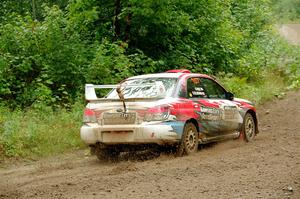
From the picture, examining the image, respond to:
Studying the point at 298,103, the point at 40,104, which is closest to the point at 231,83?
the point at 298,103

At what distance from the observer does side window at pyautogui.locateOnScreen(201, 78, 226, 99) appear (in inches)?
429

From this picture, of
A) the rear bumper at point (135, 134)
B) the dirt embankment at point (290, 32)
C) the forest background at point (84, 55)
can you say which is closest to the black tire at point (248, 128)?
the rear bumper at point (135, 134)

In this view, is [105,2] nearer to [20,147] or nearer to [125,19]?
[125,19]

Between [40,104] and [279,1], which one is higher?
[279,1]

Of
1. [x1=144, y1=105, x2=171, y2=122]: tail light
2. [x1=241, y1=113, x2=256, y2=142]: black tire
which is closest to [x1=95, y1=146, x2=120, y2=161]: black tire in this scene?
[x1=144, y1=105, x2=171, y2=122]: tail light

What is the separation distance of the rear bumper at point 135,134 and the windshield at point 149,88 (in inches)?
29.4

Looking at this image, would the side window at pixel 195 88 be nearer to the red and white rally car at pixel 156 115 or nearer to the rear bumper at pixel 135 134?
the red and white rally car at pixel 156 115

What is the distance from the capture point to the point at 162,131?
9141 millimetres

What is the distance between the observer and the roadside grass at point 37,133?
10797 millimetres

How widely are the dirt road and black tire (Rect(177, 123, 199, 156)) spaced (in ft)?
0.54

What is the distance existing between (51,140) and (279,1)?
54.7 meters

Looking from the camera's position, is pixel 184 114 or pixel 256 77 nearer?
pixel 184 114

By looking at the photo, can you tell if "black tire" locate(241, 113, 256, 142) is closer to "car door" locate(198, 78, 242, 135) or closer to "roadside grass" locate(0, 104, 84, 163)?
"car door" locate(198, 78, 242, 135)

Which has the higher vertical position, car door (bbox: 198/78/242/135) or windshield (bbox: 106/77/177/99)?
windshield (bbox: 106/77/177/99)
